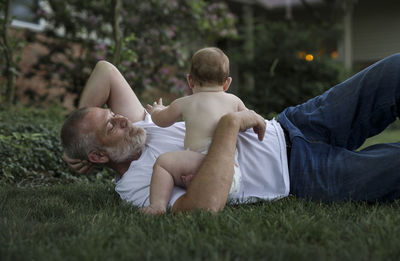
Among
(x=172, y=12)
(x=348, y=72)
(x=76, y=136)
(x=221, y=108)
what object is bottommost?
(x=348, y=72)

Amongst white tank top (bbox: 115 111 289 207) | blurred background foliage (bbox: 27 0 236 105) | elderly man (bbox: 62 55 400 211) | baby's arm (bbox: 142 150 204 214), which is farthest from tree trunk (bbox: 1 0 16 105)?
baby's arm (bbox: 142 150 204 214)

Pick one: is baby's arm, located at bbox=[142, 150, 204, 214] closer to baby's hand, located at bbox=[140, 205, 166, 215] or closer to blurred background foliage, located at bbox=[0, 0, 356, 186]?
baby's hand, located at bbox=[140, 205, 166, 215]

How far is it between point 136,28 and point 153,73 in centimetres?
92

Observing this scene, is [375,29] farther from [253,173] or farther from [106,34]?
[253,173]

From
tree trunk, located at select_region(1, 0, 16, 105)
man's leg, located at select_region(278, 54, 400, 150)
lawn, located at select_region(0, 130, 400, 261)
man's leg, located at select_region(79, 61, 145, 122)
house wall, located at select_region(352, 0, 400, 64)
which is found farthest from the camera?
house wall, located at select_region(352, 0, 400, 64)

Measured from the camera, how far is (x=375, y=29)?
52.4ft

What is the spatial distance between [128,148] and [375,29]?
15.3 metres

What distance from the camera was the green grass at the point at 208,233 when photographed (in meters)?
1.74

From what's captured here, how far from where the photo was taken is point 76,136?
2.96 meters

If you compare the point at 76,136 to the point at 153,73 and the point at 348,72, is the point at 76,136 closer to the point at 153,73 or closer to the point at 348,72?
the point at 153,73

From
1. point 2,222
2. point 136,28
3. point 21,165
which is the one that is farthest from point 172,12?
point 2,222

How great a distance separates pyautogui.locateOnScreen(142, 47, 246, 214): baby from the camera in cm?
252

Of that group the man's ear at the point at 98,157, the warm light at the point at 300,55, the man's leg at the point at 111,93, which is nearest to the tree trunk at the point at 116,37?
the man's leg at the point at 111,93

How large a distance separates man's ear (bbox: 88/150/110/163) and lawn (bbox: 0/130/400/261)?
1.23 feet
